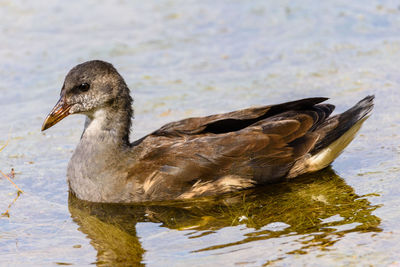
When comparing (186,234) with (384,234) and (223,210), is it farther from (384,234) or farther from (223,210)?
(384,234)

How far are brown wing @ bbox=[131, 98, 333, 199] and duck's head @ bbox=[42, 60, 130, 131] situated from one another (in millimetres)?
622

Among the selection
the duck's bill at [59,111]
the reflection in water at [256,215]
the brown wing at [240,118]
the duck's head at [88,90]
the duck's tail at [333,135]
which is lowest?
the reflection in water at [256,215]

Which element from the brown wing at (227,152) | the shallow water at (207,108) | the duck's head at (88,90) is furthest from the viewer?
the duck's head at (88,90)

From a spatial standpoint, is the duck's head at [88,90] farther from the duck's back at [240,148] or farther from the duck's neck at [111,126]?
the duck's back at [240,148]

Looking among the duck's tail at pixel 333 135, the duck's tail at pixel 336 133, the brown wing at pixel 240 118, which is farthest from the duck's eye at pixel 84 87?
the duck's tail at pixel 336 133

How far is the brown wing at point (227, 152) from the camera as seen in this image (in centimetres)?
713

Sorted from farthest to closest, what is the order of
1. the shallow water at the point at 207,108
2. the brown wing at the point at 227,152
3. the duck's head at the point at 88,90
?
the duck's head at the point at 88,90 < the brown wing at the point at 227,152 < the shallow water at the point at 207,108

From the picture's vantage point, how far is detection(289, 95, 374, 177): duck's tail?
24.7 feet

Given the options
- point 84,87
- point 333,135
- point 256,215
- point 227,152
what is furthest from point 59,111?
point 333,135

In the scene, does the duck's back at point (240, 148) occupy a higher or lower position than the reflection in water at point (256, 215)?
higher

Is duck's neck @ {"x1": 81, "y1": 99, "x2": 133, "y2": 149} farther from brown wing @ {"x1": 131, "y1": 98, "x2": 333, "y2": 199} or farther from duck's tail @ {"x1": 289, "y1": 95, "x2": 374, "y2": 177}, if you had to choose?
duck's tail @ {"x1": 289, "y1": 95, "x2": 374, "y2": 177}

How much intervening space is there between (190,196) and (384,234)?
2.10 m

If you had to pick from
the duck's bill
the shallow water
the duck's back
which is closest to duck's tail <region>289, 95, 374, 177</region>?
the duck's back

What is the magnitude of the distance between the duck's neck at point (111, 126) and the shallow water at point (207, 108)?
71 cm
